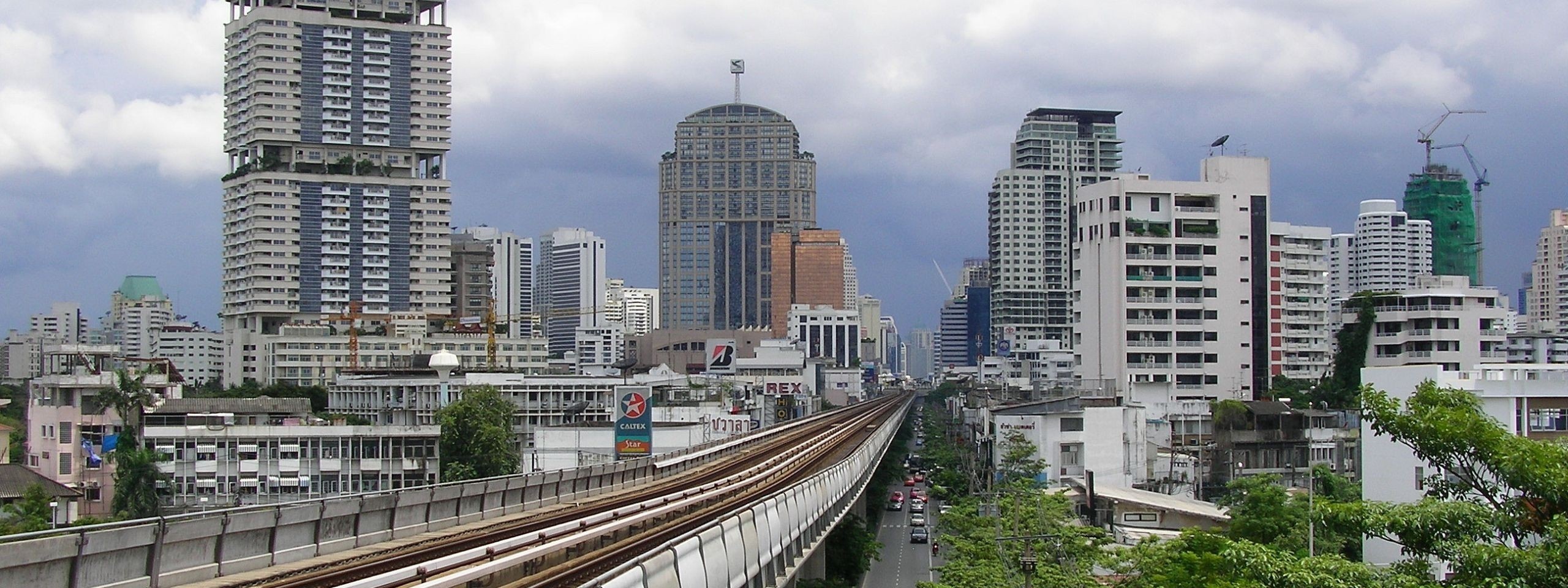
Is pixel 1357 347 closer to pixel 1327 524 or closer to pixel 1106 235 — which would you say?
pixel 1106 235

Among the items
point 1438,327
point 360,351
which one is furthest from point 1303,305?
point 360,351

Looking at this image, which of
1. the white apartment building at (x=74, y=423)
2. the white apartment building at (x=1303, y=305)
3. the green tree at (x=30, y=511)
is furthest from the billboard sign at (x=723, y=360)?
the green tree at (x=30, y=511)

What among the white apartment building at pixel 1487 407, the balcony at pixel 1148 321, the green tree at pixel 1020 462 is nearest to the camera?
the white apartment building at pixel 1487 407

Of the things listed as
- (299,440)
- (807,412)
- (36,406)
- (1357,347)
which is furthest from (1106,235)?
(807,412)

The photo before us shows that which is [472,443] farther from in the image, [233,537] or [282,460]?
[233,537]

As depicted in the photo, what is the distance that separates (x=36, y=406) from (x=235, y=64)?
95.4 meters

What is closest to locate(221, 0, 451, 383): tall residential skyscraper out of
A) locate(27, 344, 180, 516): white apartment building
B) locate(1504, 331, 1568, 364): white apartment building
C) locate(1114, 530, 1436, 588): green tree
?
locate(27, 344, 180, 516): white apartment building

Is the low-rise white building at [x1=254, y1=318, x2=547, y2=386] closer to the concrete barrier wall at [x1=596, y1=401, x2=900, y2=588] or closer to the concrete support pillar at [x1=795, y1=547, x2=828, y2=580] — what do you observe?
the concrete support pillar at [x1=795, y1=547, x2=828, y2=580]

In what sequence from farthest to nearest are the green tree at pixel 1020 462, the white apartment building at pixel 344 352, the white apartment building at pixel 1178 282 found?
1. the white apartment building at pixel 344 352
2. the white apartment building at pixel 1178 282
3. the green tree at pixel 1020 462

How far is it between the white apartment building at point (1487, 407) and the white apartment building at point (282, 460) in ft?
127

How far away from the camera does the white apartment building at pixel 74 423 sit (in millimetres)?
69500

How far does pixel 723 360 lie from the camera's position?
563ft

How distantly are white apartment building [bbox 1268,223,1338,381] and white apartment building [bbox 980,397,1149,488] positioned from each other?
3969 cm

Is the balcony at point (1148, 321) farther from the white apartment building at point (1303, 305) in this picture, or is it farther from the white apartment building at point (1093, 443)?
the white apartment building at point (1093, 443)
